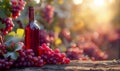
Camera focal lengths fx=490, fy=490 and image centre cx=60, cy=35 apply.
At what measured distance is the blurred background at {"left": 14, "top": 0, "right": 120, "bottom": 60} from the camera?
283 inches

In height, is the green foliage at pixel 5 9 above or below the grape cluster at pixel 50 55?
above

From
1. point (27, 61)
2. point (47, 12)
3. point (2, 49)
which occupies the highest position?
point (47, 12)

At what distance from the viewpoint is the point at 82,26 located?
9867 millimetres

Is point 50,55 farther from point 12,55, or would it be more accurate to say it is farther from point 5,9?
point 5,9

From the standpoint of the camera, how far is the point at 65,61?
4.61 meters

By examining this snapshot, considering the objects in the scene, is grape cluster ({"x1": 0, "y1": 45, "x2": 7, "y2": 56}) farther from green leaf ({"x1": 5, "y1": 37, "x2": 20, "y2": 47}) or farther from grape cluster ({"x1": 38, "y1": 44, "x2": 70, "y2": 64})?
grape cluster ({"x1": 38, "y1": 44, "x2": 70, "y2": 64})

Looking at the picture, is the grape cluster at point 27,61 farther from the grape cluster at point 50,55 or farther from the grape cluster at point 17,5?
the grape cluster at point 17,5

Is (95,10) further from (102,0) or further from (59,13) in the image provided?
(59,13)

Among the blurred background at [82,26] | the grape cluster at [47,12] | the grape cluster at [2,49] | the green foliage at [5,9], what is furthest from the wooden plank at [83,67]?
the grape cluster at [47,12]

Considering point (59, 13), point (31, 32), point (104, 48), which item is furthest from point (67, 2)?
point (31, 32)

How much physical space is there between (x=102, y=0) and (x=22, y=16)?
13.5ft

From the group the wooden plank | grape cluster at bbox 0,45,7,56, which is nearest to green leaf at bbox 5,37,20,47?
grape cluster at bbox 0,45,7,56

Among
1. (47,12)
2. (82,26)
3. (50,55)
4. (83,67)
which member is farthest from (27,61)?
(82,26)

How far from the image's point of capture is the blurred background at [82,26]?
7176 mm
